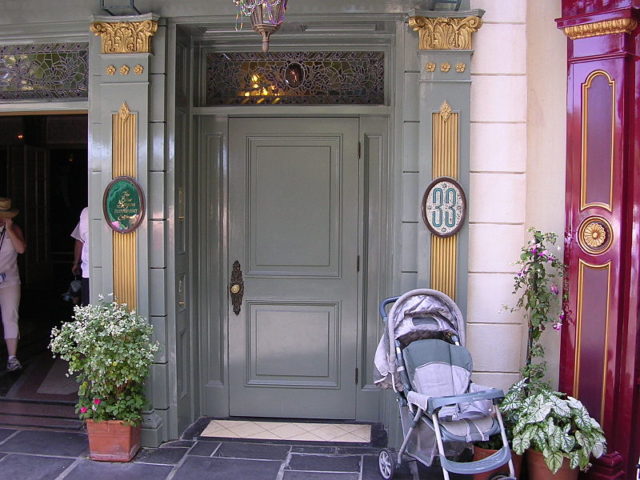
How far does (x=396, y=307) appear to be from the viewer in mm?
3951

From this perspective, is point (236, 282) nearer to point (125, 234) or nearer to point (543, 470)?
point (125, 234)

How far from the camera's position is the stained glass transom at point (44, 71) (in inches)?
189

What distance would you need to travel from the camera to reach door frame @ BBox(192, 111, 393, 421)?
16.4ft

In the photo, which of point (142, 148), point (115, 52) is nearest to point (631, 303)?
point (142, 148)

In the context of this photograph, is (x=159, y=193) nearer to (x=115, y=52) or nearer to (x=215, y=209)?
(x=215, y=209)

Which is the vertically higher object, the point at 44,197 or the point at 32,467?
the point at 44,197

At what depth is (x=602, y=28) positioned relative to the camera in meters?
3.94

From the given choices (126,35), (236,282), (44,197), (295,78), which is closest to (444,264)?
(236,282)

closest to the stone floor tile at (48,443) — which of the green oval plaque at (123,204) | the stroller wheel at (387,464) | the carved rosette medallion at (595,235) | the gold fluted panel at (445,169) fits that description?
the green oval plaque at (123,204)

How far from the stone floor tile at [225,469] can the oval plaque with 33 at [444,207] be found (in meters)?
1.99

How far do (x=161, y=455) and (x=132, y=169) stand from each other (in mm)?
2068

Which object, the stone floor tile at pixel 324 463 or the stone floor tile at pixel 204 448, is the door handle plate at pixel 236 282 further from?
the stone floor tile at pixel 324 463

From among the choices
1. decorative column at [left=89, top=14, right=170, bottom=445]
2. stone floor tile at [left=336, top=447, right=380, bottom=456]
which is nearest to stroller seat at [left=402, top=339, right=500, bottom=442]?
stone floor tile at [left=336, top=447, right=380, bottom=456]

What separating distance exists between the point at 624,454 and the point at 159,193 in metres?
3.59
